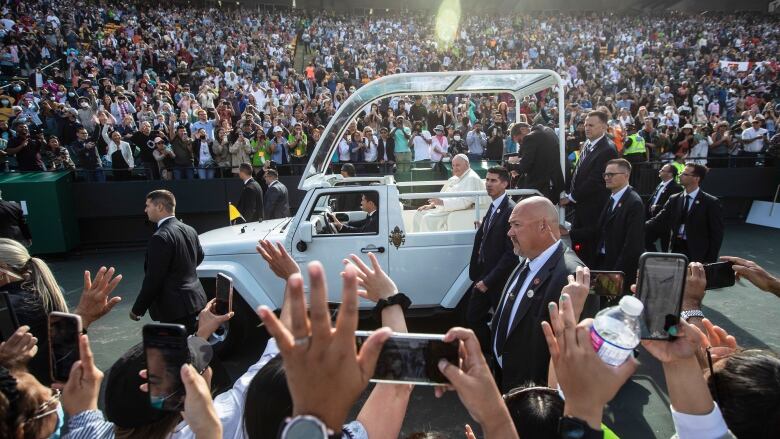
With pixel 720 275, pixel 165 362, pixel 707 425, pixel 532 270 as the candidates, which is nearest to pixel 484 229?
pixel 532 270

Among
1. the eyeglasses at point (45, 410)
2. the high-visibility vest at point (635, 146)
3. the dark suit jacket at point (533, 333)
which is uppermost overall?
the high-visibility vest at point (635, 146)

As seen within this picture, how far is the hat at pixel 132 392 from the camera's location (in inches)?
56.4

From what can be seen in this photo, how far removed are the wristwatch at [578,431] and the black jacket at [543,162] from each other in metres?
4.29

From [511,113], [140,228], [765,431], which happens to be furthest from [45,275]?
[511,113]

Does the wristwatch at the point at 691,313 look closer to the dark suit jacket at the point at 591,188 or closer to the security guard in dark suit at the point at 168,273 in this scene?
the dark suit jacket at the point at 591,188

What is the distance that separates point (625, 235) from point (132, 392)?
13.9ft

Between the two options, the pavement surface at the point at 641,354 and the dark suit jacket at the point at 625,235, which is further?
the dark suit jacket at the point at 625,235

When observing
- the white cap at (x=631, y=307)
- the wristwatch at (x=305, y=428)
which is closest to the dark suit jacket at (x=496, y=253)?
the white cap at (x=631, y=307)

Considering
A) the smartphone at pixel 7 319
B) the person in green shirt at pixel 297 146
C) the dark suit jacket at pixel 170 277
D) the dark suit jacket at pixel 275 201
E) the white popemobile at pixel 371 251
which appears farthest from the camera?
the person in green shirt at pixel 297 146

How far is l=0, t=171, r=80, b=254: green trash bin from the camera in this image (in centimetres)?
843

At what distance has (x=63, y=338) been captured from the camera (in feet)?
4.95

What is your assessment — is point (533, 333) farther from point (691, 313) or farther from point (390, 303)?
point (390, 303)

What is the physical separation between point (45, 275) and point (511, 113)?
37.4ft

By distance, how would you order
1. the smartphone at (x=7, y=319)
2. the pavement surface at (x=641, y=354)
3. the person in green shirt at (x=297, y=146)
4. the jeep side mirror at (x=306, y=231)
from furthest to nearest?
the person in green shirt at (x=297, y=146), the jeep side mirror at (x=306, y=231), the pavement surface at (x=641, y=354), the smartphone at (x=7, y=319)
